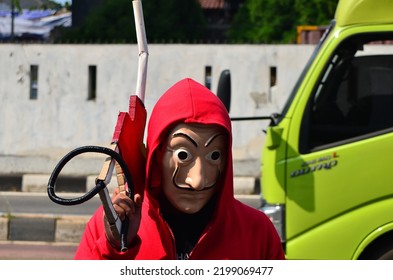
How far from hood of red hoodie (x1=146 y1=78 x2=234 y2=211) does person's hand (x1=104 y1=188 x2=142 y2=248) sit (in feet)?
0.50

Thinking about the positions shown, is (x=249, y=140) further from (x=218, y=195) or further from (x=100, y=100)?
(x=218, y=195)

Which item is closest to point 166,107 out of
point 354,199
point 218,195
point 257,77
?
point 218,195

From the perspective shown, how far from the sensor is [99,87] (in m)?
15.9

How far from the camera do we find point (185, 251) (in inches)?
99.0

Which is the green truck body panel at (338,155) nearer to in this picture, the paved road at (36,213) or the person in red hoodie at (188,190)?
the person in red hoodie at (188,190)

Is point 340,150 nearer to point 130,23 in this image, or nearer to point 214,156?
point 214,156

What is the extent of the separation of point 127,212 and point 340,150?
3.47 metres

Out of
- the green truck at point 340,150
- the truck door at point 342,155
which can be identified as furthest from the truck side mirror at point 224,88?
the truck door at point 342,155

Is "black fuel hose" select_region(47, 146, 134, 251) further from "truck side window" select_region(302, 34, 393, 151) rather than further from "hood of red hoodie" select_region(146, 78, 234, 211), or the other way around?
"truck side window" select_region(302, 34, 393, 151)

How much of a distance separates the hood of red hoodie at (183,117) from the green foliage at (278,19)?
94.1 ft

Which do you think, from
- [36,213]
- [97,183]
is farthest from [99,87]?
[97,183]

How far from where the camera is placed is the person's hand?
229 cm

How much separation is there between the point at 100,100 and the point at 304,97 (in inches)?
404
